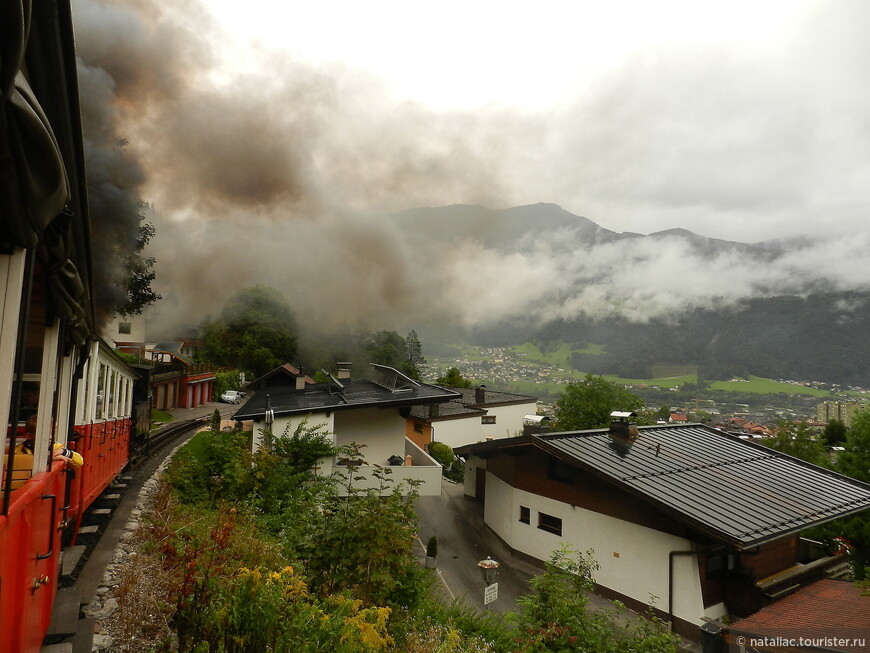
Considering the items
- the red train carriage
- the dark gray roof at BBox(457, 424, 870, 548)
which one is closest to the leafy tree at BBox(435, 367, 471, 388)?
the dark gray roof at BBox(457, 424, 870, 548)

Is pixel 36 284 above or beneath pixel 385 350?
beneath

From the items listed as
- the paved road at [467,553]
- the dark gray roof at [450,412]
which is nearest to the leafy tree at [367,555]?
the paved road at [467,553]

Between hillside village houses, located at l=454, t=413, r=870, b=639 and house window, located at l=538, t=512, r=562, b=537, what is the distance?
35mm

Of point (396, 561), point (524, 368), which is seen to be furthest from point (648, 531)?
point (524, 368)

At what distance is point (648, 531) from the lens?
1012 centimetres

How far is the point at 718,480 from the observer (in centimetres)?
1141

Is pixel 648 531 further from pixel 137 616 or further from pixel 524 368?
pixel 524 368

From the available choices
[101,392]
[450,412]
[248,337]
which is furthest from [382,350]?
[101,392]

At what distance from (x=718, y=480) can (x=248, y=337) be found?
140 feet

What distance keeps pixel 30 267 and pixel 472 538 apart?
1401 cm

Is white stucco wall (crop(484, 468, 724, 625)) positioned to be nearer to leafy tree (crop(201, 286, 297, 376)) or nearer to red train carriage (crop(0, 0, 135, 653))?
red train carriage (crop(0, 0, 135, 653))

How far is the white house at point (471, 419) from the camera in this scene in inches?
1179

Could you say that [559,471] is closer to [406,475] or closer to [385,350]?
[406,475]

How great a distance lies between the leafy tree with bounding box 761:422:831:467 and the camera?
80.5 ft
